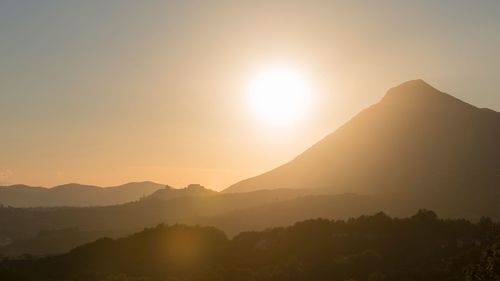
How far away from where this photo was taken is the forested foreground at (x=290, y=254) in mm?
40594

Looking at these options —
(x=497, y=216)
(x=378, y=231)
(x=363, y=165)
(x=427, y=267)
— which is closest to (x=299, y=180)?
(x=363, y=165)

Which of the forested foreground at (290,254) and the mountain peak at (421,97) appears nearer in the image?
the forested foreground at (290,254)

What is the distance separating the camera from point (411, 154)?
163 metres

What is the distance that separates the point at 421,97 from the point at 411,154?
124 feet

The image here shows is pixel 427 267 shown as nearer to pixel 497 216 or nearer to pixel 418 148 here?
pixel 497 216

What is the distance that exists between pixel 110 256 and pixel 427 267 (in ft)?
105

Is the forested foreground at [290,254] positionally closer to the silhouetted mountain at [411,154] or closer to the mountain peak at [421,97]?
the silhouetted mountain at [411,154]

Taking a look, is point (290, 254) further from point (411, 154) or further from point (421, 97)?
point (421, 97)

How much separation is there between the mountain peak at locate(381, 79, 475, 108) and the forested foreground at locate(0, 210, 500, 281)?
13950 centimetres

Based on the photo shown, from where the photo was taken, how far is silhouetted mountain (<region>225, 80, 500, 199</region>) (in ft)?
468

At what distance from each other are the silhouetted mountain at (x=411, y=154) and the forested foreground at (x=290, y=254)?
271ft

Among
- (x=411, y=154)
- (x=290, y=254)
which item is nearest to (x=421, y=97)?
(x=411, y=154)

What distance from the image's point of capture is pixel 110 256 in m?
53.4

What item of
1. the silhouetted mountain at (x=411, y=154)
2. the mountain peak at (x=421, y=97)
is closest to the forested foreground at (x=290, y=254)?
the silhouetted mountain at (x=411, y=154)
